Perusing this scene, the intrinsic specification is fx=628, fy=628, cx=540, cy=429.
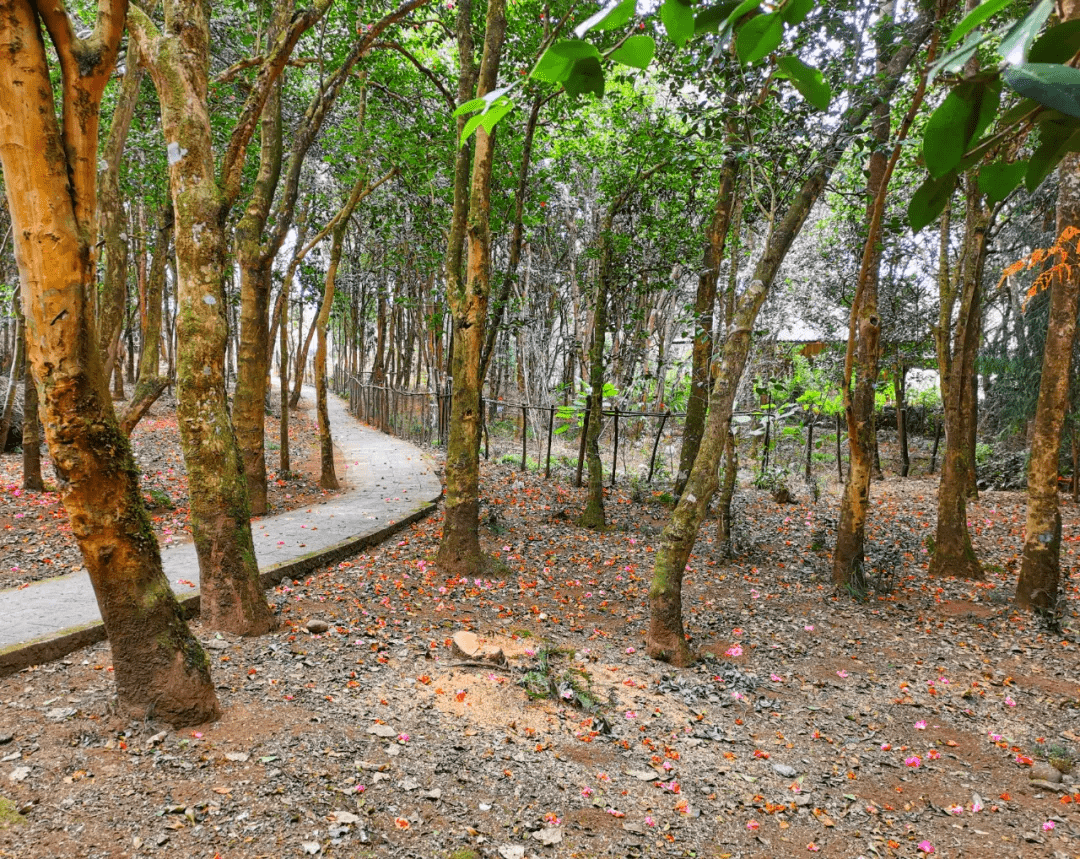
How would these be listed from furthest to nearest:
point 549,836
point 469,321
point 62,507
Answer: point 469,321 → point 62,507 → point 549,836

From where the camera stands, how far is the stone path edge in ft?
11.4

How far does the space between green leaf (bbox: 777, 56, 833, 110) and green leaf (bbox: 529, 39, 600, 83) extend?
8.3 inches

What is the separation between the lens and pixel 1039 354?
10.3 m

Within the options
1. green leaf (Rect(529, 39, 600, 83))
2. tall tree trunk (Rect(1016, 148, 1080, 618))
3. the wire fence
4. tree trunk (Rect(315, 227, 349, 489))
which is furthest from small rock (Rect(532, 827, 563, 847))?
tree trunk (Rect(315, 227, 349, 489))

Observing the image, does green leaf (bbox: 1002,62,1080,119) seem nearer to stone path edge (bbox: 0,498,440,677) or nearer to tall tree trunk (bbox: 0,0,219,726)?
tall tree trunk (bbox: 0,0,219,726)

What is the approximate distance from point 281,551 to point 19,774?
3447 mm

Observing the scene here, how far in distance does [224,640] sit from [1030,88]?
4491mm

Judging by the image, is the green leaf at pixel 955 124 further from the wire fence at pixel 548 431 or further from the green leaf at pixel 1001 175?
the wire fence at pixel 548 431

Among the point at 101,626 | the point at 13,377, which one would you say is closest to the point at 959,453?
the point at 101,626

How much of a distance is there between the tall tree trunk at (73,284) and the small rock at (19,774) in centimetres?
55

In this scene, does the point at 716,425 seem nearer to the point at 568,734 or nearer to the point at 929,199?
the point at 568,734

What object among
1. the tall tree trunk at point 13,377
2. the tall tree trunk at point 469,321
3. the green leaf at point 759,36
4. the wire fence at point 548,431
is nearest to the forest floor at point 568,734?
the tall tree trunk at point 469,321

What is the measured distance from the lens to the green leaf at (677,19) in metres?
0.62

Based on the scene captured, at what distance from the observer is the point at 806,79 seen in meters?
0.68
